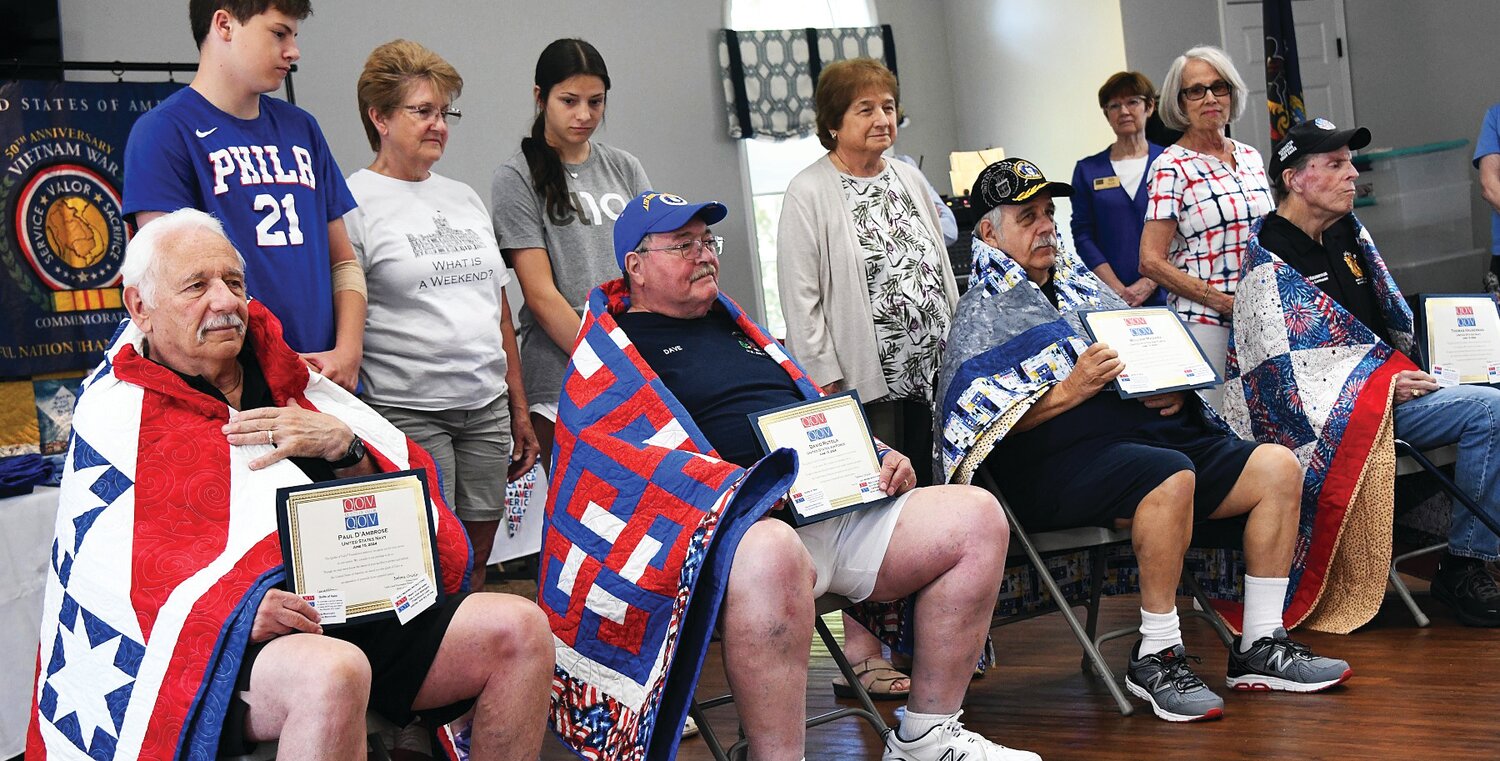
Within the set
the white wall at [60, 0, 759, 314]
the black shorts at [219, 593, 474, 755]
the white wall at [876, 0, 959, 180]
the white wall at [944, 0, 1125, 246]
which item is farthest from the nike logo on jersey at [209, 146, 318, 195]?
the white wall at [876, 0, 959, 180]

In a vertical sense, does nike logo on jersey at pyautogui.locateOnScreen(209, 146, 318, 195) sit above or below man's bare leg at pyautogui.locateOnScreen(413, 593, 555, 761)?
above

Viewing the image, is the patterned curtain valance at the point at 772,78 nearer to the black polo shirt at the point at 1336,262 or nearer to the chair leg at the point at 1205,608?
the black polo shirt at the point at 1336,262

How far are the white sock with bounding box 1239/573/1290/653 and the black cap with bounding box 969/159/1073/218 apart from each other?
993 millimetres

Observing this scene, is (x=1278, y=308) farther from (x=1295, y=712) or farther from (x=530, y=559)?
(x=530, y=559)

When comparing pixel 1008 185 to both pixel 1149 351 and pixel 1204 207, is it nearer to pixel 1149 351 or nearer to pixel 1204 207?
pixel 1149 351

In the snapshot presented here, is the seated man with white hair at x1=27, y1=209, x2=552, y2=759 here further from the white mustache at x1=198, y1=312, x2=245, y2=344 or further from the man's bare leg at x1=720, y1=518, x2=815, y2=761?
the man's bare leg at x1=720, y1=518, x2=815, y2=761

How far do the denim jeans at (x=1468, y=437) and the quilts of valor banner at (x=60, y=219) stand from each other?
377 cm

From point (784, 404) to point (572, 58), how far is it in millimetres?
1105

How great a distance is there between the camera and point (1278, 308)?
3559mm

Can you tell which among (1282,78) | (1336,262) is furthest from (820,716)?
(1282,78)

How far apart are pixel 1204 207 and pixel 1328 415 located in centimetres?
80

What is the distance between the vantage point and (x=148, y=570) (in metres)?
1.98

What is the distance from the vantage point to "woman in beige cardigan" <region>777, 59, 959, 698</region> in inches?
138

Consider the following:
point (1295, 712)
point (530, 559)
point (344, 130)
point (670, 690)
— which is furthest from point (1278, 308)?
point (344, 130)
